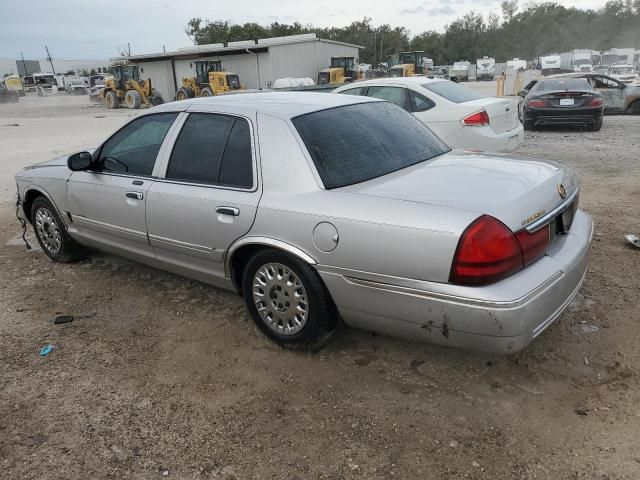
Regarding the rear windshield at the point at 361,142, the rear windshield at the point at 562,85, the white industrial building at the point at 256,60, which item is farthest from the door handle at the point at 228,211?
the white industrial building at the point at 256,60

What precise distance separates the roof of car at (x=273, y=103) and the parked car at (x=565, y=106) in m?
9.73

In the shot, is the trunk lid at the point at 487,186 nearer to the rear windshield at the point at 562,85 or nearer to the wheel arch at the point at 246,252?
the wheel arch at the point at 246,252

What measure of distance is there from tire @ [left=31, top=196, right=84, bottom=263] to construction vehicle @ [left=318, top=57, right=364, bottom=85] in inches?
1098

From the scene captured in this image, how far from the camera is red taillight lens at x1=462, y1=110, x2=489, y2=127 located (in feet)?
24.4

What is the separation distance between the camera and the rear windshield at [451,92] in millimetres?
8012

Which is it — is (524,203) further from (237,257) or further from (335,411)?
(237,257)

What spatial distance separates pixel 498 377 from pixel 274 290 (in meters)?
1.40

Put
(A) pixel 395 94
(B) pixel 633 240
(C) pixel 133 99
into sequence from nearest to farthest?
1. (B) pixel 633 240
2. (A) pixel 395 94
3. (C) pixel 133 99

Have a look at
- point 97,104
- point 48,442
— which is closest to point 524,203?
point 48,442

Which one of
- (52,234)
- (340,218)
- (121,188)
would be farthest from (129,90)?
(340,218)

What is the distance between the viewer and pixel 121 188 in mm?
4039

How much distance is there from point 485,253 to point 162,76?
44207 mm

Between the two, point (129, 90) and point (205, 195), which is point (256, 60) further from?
point (205, 195)

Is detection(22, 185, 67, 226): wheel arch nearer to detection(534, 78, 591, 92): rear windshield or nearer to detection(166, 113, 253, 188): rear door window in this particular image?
detection(166, 113, 253, 188): rear door window
